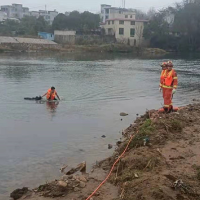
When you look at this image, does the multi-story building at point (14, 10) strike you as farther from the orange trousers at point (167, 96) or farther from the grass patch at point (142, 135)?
the grass patch at point (142, 135)

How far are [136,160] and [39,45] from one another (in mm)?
76870

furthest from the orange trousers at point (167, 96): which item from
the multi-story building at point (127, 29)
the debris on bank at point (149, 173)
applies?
the multi-story building at point (127, 29)

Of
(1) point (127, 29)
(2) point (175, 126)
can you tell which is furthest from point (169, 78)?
(1) point (127, 29)

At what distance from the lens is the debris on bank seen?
6512 millimetres

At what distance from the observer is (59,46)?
3287 inches

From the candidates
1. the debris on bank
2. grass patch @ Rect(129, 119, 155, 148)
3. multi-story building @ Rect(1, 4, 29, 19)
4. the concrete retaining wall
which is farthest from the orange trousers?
multi-story building @ Rect(1, 4, 29, 19)

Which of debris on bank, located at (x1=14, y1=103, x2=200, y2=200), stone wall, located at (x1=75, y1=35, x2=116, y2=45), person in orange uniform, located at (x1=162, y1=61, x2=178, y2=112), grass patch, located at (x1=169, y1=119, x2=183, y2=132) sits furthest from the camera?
stone wall, located at (x1=75, y1=35, x2=116, y2=45)

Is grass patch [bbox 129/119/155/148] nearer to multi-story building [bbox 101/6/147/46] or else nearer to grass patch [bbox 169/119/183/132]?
grass patch [bbox 169/119/183/132]

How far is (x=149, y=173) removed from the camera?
295 inches

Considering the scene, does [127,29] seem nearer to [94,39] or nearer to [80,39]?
[94,39]

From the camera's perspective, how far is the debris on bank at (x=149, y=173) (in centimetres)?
651

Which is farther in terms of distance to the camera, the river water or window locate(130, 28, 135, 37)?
window locate(130, 28, 135, 37)

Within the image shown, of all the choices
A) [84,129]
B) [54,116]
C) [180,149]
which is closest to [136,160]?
[180,149]

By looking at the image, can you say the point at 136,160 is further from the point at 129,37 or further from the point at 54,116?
the point at 129,37
